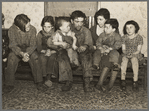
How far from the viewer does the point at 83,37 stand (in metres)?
2.83

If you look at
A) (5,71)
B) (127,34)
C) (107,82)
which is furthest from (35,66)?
(127,34)

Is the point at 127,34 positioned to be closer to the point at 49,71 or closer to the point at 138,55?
the point at 138,55

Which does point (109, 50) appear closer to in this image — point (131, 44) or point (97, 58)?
point (97, 58)

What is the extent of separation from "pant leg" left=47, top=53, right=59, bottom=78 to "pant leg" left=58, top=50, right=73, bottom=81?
95mm

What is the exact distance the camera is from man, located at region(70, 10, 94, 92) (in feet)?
8.93

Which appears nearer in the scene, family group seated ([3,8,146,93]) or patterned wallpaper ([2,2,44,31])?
family group seated ([3,8,146,93])

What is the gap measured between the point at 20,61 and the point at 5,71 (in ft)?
0.92

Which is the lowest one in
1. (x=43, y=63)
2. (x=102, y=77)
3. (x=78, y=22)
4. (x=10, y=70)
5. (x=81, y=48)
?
(x=102, y=77)

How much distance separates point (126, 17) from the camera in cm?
344

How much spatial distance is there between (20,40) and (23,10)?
962 millimetres

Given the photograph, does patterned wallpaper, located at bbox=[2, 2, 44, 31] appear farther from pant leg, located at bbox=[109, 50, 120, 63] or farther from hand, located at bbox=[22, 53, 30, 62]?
pant leg, located at bbox=[109, 50, 120, 63]

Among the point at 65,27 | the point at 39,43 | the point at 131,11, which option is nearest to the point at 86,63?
the point at 65,27

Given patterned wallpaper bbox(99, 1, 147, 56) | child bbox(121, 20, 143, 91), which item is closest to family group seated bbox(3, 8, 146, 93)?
child bbox(121, 20, 143, 91)

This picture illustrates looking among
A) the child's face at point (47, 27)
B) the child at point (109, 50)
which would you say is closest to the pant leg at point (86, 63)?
the child at point (109, 50)
